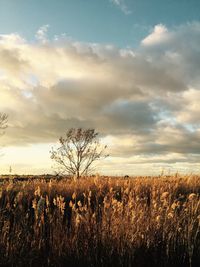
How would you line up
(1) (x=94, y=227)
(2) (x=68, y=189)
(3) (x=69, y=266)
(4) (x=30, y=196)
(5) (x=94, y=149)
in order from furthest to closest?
(5) (x=94, y=149), (2) (x=68, y=189), (4) (x=30, y=196), (1) (x=94, y=227), (3) (x=69, y=266)

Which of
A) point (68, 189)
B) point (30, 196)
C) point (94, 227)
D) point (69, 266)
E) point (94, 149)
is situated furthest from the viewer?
point (94, 149)

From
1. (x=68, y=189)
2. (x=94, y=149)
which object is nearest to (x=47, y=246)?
(x=68, y=189)

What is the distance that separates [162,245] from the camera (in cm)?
599

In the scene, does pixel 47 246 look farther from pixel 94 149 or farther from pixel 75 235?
pixel 94 149

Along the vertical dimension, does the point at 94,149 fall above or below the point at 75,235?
above

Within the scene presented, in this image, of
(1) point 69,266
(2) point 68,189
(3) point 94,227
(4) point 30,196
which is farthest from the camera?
(2) point 68,189

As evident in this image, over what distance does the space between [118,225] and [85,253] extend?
2.21ft

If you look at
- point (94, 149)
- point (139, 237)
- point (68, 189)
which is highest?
point (94, 149)

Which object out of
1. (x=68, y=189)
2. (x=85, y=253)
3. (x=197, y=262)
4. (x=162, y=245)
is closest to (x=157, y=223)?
(x=162, y=245)

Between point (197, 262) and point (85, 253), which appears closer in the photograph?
point (85, 253)

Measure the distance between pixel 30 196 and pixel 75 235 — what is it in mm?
3997

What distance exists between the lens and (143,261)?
5.72 meters

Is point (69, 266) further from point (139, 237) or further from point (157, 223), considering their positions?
point (157, 223)

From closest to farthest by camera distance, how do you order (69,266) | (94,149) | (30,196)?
(69,266), (30,196), (94,149)
